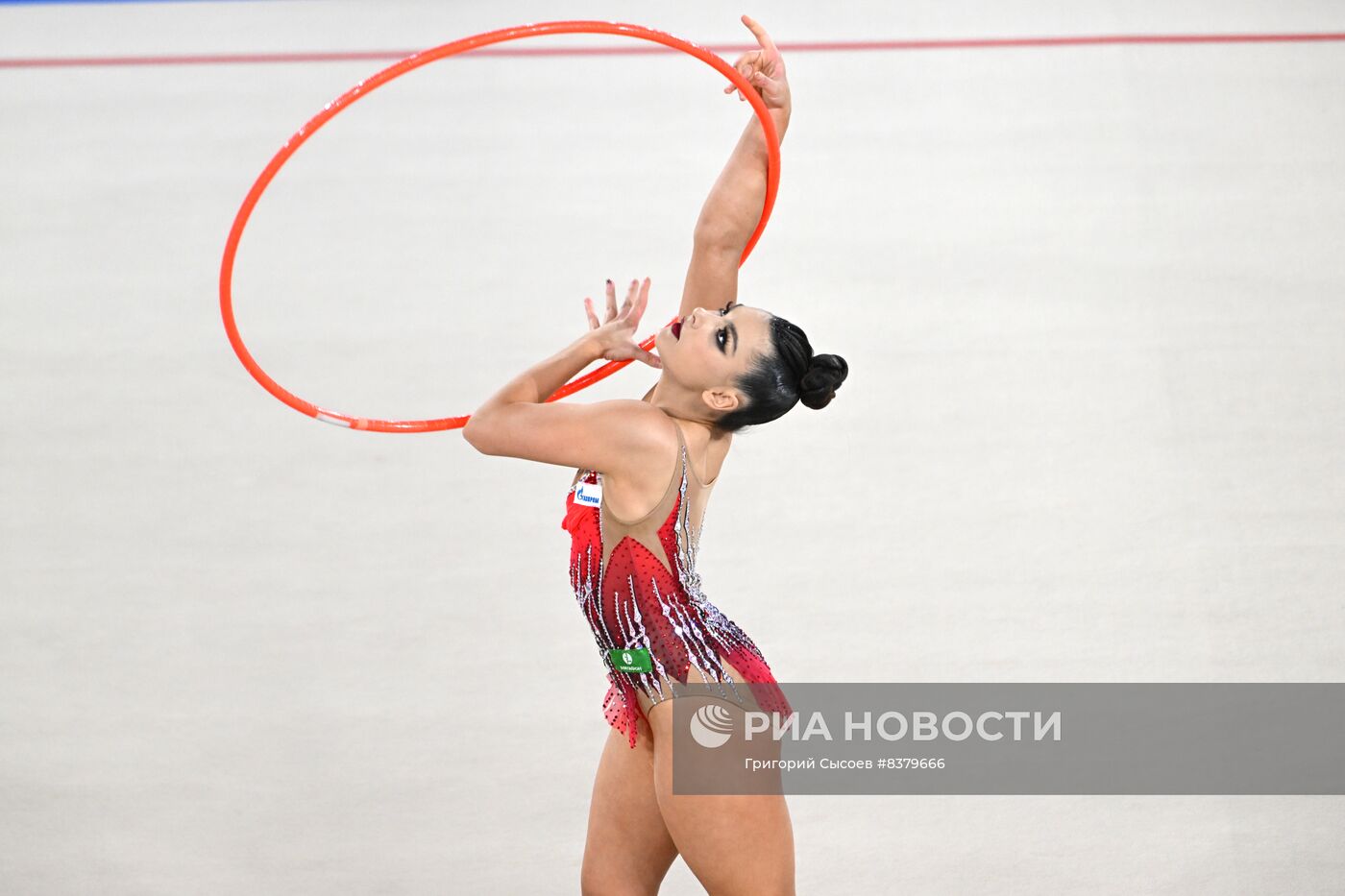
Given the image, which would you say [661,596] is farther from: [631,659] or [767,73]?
[767,73]

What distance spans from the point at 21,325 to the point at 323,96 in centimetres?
185

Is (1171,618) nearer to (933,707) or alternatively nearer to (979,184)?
(933,707)

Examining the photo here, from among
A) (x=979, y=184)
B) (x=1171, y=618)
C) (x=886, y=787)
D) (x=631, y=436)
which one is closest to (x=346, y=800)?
(x=886, y=787)

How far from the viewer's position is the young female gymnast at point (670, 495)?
2223mm

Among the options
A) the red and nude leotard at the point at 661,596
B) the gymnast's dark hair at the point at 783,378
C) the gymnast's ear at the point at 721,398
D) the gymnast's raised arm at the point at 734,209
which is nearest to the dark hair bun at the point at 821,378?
the gymnast's dark hair at the point at 783,378

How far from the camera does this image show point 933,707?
344 centimetres

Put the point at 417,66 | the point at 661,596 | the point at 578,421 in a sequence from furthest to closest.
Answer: the point at 417,66 → the point at 661,596 → the point at 578,421

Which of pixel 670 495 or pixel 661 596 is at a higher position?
pixel 670 495

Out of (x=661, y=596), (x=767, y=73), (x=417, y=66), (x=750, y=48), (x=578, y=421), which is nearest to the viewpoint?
(x=578, y=421)

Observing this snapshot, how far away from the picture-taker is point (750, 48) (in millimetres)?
6570

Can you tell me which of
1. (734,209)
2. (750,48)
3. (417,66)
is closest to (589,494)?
(734,209)

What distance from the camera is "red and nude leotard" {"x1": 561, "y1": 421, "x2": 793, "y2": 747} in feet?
7.43

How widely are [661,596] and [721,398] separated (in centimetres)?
33

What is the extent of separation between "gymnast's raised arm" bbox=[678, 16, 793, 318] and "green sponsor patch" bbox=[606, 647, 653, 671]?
0.65 m
